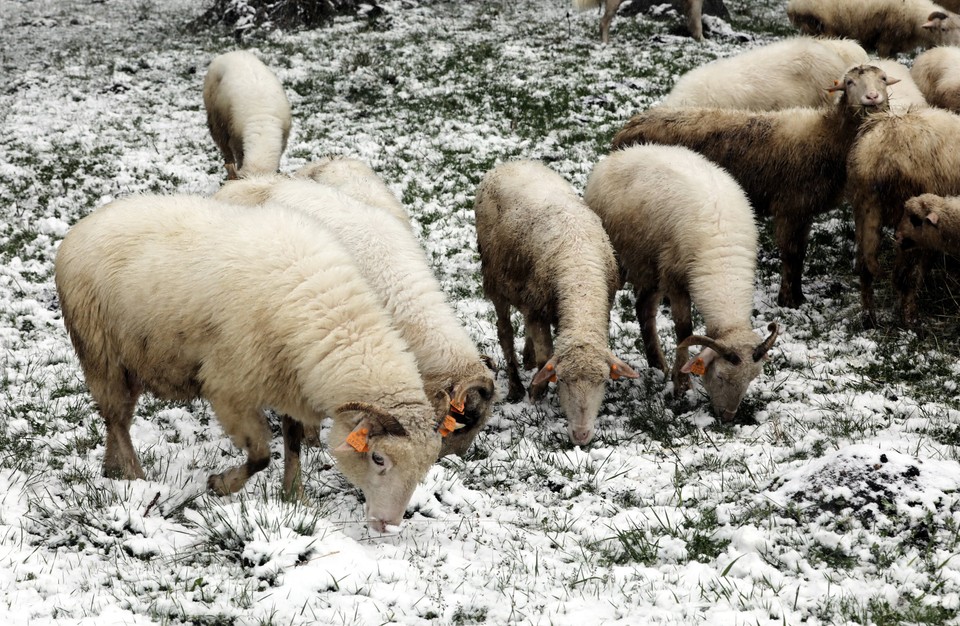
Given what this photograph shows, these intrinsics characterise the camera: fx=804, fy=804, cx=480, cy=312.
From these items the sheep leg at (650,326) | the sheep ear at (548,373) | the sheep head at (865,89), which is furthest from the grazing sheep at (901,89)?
the sheep ear at (548,373)

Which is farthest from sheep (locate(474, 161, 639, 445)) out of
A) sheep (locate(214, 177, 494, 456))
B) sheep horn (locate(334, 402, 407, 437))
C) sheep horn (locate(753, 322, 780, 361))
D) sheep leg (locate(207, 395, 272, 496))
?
sheep leg (locate(207, 395, 272, 496))

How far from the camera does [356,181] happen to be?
6762mm

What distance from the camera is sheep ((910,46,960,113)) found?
8.34 metres

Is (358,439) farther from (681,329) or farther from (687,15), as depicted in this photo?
(687,15)

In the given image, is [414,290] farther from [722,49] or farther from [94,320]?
[722,49]

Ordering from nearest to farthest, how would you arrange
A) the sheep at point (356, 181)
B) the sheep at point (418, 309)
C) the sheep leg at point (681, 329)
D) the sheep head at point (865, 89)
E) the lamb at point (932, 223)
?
the sheep at point (418, 309) → the lamb at point (932, 223) → the sheep leg at point (681, 329) → the sheep at point (356, 181) → the sheep head at point (865, 89)

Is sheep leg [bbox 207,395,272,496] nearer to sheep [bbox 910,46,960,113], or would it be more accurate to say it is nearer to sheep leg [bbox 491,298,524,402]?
sheep leg [bbox 491,298,524,402]

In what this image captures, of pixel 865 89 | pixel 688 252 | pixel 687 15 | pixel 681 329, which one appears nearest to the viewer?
pixel 688 252

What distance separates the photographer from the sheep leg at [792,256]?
723 cm

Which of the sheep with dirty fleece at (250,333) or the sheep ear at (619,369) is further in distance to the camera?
the sheep ear at (619,369)

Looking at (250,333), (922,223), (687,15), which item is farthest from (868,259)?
(687,15)

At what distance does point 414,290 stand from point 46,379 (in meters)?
3.07

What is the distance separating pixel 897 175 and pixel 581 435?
339 cm

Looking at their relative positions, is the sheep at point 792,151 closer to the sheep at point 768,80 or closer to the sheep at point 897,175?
the sheep at point 897,175
